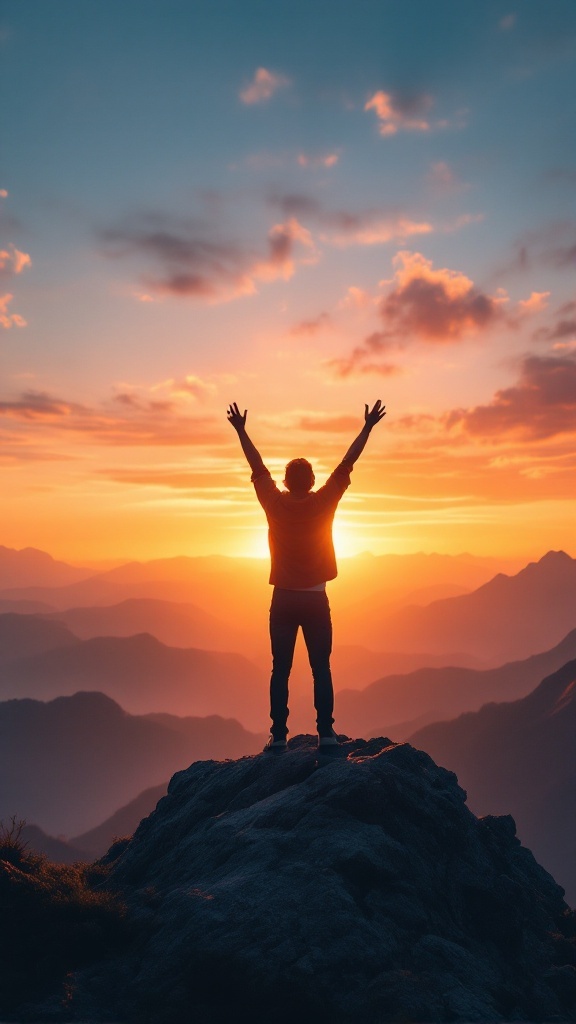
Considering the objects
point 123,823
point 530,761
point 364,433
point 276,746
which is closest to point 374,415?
point 364,433

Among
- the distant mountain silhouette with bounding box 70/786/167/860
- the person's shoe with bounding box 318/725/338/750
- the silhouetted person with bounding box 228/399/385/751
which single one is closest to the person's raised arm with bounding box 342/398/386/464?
the silhouetted person with bounding box 228/399/385/751

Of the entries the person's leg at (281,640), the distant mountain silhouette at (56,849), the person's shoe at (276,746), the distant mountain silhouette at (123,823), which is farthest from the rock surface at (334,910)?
the distant mountain silhouette at (123,823)

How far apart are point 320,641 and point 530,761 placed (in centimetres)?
14616

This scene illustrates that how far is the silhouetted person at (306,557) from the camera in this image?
9352mm

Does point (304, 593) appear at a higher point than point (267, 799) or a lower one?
higher

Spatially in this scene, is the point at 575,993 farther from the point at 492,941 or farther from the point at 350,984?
the point at 350,984

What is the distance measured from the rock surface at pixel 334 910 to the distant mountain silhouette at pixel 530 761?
4656 inches

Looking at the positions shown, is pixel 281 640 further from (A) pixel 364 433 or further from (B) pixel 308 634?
(A) pixel 364 433

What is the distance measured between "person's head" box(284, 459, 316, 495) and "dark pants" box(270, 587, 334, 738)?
135 cm

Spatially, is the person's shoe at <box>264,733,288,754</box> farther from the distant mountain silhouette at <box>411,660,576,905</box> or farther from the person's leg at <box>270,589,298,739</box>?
the distant mountain silhouette at <box>411,660,576,905</box>

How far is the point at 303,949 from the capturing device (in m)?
6.44

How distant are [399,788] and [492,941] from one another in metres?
1.85

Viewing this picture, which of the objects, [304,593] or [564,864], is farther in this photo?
[564,864]

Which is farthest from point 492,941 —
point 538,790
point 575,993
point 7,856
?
point 538,790
